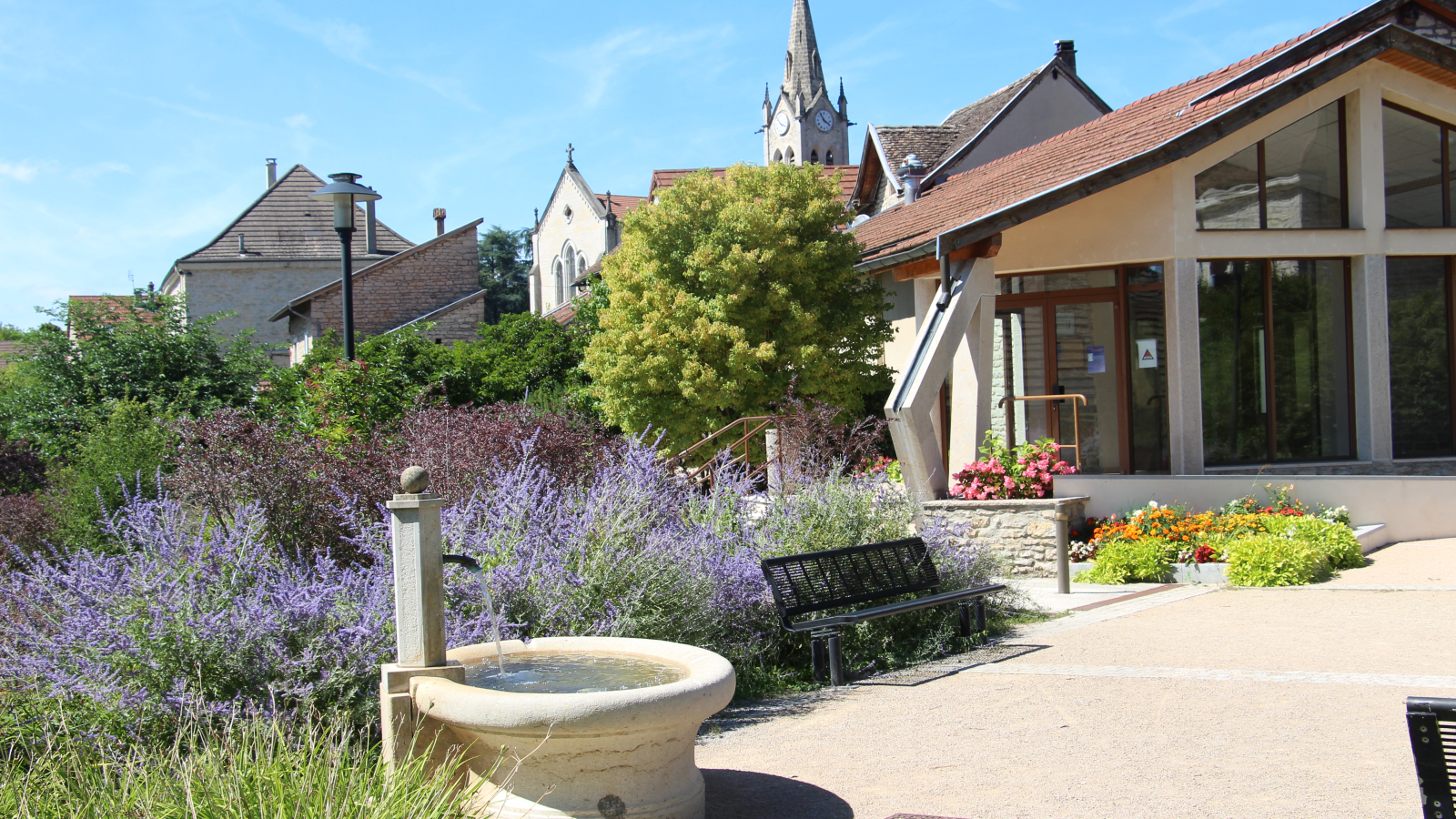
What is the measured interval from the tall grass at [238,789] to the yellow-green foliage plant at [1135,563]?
26.1 ft

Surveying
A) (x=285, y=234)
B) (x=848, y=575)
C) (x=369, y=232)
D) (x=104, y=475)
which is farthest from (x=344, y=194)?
(x=285, y=234)

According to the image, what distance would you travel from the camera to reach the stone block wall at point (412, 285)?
32906mm

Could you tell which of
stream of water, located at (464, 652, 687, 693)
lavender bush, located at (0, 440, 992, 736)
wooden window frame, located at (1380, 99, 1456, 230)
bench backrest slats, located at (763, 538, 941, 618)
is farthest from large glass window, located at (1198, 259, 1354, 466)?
stream of water, located at (464, 652, 687, 693)

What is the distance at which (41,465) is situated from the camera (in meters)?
16.5

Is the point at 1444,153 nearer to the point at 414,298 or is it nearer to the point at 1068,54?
the point at 1068,54

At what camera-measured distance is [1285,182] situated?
12.7 meters

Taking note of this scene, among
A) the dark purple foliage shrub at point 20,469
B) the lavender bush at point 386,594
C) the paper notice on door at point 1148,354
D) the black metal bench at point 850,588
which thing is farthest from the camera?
the dark purple foliage shrub at point 20,469

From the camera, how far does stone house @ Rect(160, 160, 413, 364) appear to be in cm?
3791

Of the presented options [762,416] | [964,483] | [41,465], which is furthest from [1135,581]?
[41,465]

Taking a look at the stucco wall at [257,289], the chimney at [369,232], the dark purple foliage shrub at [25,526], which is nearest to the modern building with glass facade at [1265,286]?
the dark purple foliage shrub at [25,526]

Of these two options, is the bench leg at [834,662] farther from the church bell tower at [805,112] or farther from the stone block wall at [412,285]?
the church bell tower at [805,112]

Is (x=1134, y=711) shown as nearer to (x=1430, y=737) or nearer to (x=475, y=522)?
(x=1430, y=737)

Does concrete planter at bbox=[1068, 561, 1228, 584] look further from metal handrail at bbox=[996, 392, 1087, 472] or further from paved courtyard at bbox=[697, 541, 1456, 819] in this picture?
metal handrail at bbox=[996, 392, 1087, 472]

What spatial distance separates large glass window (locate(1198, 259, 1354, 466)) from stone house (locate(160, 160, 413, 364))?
101 ft
